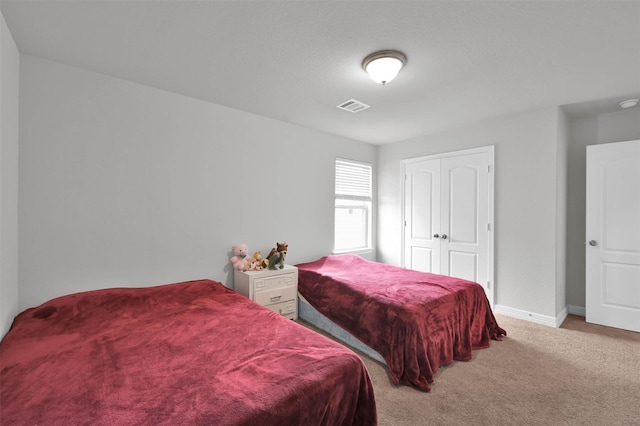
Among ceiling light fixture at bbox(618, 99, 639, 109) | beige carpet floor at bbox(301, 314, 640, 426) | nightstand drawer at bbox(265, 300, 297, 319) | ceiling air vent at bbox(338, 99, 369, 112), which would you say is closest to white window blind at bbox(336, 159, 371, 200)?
ceiling air vent at bbox(338, 99, 369, 112)

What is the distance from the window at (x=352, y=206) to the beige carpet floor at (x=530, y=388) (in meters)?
2.17

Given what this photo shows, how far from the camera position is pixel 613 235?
3.02 m

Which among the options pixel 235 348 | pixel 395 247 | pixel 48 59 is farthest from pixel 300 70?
pixel 395 247

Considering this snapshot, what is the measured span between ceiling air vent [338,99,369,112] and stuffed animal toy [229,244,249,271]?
6.07ft

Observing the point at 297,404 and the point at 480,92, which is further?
the point at 480,92

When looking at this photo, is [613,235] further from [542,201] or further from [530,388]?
[530,388]

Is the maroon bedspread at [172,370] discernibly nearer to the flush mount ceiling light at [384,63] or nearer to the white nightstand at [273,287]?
the white nightstand at [273,287]

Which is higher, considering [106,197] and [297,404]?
[106,197]

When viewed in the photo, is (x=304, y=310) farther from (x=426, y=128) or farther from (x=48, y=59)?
(x=48, y=59)

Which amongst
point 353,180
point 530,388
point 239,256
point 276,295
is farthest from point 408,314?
point 353,180

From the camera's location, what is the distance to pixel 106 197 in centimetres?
234

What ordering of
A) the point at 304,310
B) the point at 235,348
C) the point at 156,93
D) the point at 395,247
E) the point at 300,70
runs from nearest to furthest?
1. the point at 235,348
2. the point at 300,70
3. the point at 156,93
4. the point at 304,310
5. the point at 395,247

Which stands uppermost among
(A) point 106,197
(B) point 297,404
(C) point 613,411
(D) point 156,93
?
(D) point 156,93

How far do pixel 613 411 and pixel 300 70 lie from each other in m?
3.16
